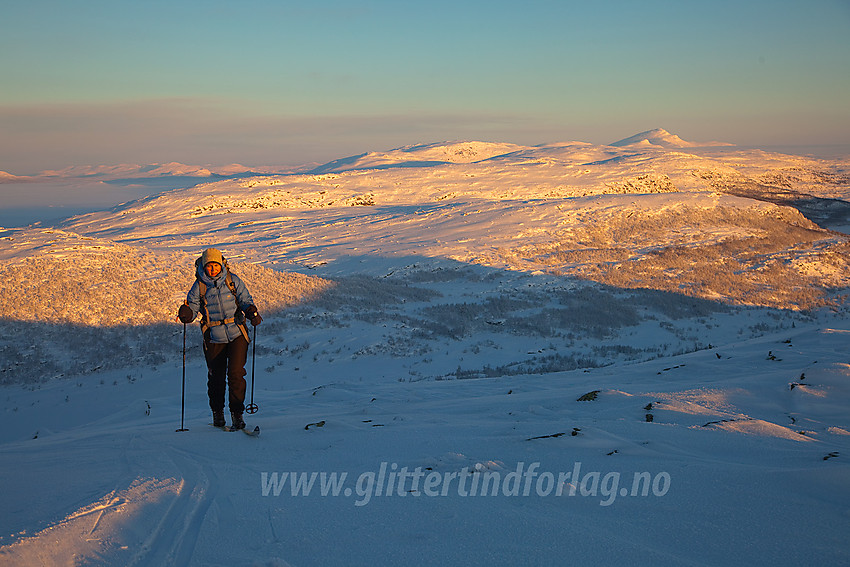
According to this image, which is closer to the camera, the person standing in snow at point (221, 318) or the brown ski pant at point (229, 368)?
the person standing in snow at point (221, 318)

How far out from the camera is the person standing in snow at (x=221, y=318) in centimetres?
720

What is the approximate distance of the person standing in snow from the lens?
720 centimetres

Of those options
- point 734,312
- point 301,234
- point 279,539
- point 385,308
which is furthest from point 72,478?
point 301,234

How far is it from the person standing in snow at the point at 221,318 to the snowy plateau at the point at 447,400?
60 centimetres

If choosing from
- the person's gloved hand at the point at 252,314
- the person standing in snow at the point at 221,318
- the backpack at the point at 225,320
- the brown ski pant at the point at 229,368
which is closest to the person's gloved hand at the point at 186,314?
the person standing in snow at the point at 221,318

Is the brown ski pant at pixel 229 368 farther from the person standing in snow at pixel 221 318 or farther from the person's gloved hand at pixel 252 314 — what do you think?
the person's gloved hand at pixel 252 314

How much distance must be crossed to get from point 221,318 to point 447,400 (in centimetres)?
365

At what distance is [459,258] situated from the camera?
2936cm

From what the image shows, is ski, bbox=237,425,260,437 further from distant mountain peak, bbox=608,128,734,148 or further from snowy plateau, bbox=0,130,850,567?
distant mountain peak, bbox=608,128,734,148

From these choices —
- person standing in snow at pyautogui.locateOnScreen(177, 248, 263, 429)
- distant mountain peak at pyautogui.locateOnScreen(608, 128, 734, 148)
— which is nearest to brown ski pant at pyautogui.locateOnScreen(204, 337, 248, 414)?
person standing in snow at pyautogui.locateOnScreen(177, 248, 263, 429)

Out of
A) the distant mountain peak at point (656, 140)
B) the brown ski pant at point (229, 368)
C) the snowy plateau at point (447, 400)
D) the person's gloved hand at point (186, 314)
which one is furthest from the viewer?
the distant mountain peak at point (656, 140)

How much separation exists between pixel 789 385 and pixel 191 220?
137ft

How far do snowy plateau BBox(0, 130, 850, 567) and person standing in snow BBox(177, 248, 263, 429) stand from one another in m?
0.60

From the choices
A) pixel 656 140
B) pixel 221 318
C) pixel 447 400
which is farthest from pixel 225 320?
pixel 656 140
